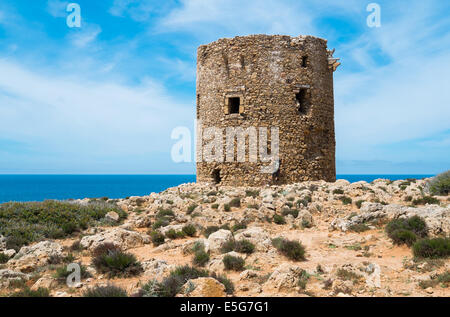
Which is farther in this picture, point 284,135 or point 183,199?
point 284,135

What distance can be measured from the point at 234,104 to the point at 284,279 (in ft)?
36.8

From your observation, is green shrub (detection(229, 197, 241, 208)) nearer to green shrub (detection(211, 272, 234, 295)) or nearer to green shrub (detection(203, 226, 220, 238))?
green shrub (detection(203, 226, 220, 238))

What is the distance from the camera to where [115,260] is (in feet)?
19.6

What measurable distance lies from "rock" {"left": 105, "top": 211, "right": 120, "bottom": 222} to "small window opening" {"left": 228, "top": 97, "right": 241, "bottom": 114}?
6.77 metres

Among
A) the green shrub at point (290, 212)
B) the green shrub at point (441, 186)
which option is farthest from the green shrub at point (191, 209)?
the green shrub at point (441, 186)

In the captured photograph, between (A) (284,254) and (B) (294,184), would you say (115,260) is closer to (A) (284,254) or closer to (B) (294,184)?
(A) (284,254)

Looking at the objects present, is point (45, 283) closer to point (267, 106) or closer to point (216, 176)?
point (216, 176)

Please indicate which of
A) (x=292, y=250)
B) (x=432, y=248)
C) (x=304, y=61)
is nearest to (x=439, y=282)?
(x=432, y=248)

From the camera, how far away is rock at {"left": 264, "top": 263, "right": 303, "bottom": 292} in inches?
192

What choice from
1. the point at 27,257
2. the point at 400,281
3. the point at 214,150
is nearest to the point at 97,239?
the point at 27,257

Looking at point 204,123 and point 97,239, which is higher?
point 204,123

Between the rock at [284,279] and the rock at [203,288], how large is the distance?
746 mm

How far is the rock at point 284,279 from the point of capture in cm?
487

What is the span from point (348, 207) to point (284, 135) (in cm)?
501
